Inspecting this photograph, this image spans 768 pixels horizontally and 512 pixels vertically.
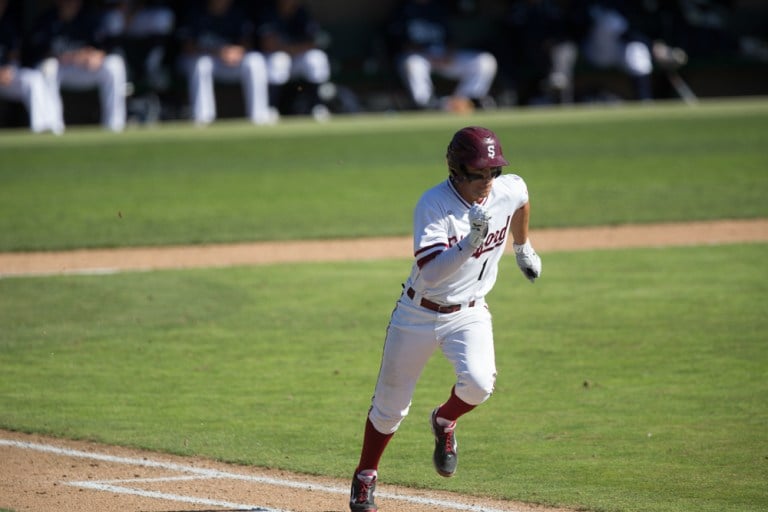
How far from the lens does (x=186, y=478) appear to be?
229 inches

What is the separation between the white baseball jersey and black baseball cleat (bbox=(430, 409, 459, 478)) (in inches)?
24.7

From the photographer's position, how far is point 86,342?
8664mm

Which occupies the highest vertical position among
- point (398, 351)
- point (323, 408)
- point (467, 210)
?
point (467, 210)

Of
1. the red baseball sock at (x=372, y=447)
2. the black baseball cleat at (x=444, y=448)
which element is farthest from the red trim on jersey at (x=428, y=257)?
the black baseball cleat at (x=444, y=448)

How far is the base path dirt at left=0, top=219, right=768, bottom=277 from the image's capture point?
11.6m

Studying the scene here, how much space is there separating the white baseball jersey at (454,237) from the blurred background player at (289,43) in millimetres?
16239

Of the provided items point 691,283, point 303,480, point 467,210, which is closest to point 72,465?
point 303,480

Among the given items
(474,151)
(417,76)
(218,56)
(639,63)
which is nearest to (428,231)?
(474,151)

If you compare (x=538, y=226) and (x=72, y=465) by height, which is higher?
(x=72, y=465)

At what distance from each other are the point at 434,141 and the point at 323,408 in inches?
498

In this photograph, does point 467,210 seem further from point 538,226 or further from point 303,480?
point 538,226

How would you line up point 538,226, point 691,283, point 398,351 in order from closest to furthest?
point 398,351, point 691,283, point 538,226

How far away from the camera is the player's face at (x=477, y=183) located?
5070mm

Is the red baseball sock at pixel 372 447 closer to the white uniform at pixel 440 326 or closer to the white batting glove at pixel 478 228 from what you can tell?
the white uniform at pixel 440 326
